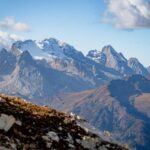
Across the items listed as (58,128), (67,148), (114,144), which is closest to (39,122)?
(58,128)

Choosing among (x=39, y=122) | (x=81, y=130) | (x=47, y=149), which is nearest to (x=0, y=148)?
(x=47, y=149)

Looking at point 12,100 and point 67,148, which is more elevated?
point 12,100

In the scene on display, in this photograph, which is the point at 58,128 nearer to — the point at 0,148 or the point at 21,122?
the point at 21,122

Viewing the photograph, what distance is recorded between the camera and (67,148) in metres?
21.7

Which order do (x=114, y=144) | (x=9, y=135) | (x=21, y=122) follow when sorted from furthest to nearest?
(x=114, y=144), (x=21, y=122), (x=9, y=135)

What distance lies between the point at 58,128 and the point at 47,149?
2.59 metres

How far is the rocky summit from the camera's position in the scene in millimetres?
20906

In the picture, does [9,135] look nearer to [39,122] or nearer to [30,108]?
[39,122]

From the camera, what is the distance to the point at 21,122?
889 inches

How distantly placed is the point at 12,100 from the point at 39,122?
13.7ft

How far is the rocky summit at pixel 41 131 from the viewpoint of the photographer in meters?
20.9

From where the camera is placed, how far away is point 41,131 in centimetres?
2236

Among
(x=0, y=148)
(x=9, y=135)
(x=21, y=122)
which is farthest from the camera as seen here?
(x=21, y=122)

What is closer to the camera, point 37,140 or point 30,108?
point 37,140
